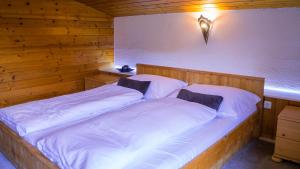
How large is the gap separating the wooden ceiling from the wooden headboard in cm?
82

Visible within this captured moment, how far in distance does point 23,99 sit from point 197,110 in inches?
102

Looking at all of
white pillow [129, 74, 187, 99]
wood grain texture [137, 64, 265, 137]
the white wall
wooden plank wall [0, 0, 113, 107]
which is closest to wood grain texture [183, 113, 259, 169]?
wood grain texture [137, 64, 265, 137]

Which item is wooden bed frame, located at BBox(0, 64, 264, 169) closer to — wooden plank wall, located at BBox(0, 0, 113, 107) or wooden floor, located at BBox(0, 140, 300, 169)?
wooden floor, located at BBox(0, 140, 300, 169)

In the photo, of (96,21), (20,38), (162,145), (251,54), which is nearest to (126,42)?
(96,21)

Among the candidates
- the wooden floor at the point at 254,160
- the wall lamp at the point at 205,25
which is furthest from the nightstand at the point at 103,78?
the wooden floor at the point at 254,160

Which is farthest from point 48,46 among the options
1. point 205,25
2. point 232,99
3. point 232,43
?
point 232,99

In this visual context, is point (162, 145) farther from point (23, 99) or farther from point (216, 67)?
point (23, 99)

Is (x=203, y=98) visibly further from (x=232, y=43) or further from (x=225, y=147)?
(x=232, y=43)

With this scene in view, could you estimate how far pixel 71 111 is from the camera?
2492 millimetres

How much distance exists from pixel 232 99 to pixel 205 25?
1109 millimetres

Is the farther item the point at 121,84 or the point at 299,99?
the point at 121,84

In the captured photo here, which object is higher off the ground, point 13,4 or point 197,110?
point 13,4

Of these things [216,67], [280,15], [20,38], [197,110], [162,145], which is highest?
[280,15]

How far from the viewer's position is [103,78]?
4.23 meters
